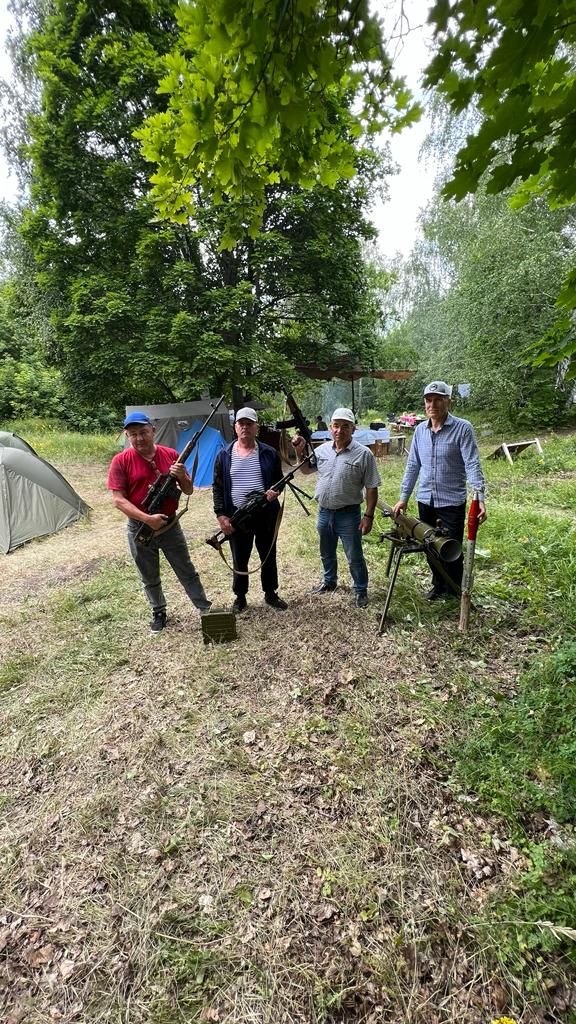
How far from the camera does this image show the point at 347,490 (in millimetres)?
3758

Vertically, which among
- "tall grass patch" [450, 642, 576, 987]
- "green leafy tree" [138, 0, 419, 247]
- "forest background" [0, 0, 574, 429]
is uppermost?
"forest background" [0, 0, 574, 429]

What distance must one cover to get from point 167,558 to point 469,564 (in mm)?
2648

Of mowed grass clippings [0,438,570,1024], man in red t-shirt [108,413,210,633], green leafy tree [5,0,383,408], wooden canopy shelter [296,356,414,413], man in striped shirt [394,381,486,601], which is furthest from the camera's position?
wooden canopy shelter [296,356,414,413]

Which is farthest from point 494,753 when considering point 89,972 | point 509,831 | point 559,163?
point 559,163

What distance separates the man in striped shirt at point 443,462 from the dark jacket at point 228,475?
115 centimetres

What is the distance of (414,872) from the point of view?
6.26 ft

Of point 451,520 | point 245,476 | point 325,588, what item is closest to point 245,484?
point 245,476

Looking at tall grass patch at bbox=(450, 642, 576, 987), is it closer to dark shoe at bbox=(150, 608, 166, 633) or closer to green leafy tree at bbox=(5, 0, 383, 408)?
dark shoe at bbox=(150, 608, 166, 633)

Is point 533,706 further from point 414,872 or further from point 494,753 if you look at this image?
point 414,872

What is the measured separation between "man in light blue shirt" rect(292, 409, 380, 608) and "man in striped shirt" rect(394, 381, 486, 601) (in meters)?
0.36

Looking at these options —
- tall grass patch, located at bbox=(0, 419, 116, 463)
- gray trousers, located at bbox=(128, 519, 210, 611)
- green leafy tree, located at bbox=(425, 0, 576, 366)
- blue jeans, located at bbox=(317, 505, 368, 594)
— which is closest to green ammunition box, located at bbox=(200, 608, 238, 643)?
gray trousers, located at bbox=(128, 519, 210, 611)

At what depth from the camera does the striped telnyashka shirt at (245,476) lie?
3842 mm

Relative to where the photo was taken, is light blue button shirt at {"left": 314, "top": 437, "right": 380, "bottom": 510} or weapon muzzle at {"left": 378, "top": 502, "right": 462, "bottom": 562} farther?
light blue button shirt at {"left": 314, "top": 437, "right": 380, "bottom": 510}

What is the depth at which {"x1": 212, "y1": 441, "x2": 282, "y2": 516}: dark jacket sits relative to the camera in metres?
3.88
